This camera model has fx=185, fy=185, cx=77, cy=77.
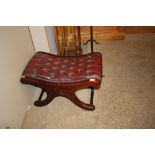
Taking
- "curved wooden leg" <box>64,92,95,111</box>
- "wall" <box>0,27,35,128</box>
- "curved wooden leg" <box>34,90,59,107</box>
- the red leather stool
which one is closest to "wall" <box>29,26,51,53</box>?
"wall" <box>0,27,35,128</box>

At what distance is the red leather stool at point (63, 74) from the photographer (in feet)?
4.97

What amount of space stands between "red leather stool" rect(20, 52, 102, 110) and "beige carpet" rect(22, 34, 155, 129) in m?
0.09

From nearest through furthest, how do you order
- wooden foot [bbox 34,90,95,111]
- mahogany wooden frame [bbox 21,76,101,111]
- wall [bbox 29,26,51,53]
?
mahogany wooden frame [bbox 21,76,101,111] → wooden foot [bbox 34,90,95,111] → wall [bbox 29,26,51,53]

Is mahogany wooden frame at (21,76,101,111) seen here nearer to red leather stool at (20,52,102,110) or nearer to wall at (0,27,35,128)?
red leather stool at (20,52,102,110)

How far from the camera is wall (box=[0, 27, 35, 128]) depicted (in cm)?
132

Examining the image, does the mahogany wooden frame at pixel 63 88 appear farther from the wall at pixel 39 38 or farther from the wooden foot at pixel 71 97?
the wall at pixel 39 38

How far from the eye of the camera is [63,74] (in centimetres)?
159

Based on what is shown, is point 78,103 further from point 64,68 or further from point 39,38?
point 39,38

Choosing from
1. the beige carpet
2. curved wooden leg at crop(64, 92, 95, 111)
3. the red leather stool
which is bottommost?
the beige carpet
